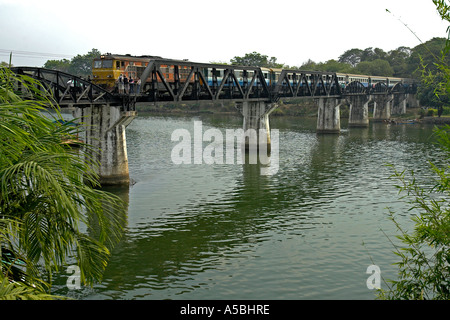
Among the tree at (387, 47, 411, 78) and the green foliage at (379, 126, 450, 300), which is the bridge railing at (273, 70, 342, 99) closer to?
the green foliage at (379, 126, 450, 300)

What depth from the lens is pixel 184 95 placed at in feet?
168

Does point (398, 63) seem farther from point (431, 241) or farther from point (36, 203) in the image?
point (36, 203)

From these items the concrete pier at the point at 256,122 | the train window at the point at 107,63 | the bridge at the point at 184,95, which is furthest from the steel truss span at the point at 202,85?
the train window at the point at 107,63

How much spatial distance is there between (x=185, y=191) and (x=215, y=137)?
4386 centimetres

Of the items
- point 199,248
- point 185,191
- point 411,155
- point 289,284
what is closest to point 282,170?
point 185,191

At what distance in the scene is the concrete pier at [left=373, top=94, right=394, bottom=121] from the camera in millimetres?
127938

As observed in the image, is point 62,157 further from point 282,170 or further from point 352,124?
point 352,124

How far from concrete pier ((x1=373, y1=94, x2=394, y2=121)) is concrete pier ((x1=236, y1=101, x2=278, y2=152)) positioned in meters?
69.7
